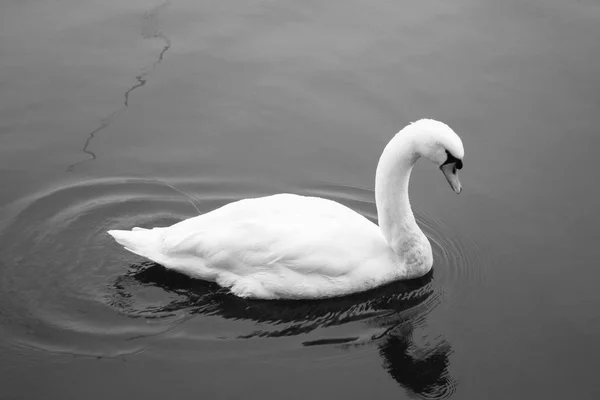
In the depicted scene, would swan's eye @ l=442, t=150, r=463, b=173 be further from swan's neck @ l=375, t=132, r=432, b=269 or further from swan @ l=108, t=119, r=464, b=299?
swan's neck @ l=375, t=132, r=432, b=269

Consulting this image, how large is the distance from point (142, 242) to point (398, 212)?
104 inches

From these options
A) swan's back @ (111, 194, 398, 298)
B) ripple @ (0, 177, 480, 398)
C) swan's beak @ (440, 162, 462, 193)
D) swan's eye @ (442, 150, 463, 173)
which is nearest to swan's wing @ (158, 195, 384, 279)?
swan's back @ (111, 194, 398, 298)

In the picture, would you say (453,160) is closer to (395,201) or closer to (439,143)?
(439,143)

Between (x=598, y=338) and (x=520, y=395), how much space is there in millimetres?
1245

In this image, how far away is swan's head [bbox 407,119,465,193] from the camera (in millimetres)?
8648

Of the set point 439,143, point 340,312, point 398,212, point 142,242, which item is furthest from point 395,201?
point 142,242

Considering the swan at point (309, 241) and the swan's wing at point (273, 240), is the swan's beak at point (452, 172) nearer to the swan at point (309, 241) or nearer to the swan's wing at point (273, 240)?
the swan at point (309, 241)

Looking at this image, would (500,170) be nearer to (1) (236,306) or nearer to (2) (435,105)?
(2) (435,105)

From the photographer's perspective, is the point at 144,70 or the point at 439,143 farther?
the point at 144,70

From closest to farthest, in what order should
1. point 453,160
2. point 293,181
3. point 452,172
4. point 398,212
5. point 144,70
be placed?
point 453,160, point 452,172, point 398,212, point 293,181, point 144,70

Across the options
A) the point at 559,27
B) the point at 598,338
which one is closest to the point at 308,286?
the point at 598,338

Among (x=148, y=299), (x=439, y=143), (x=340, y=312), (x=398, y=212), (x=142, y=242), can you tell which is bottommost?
(x=148, y=299)

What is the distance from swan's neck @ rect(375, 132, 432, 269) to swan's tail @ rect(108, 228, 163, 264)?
232 cm

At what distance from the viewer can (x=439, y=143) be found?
8703mm
